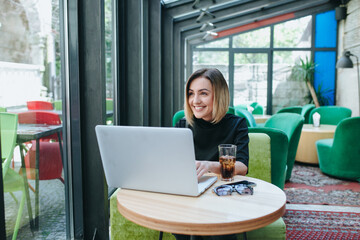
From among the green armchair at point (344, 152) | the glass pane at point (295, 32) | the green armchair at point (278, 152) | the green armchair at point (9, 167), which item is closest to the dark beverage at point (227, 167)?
the green armchair at point (9, 167)

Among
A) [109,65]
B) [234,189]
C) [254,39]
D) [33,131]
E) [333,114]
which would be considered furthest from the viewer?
[254,39]

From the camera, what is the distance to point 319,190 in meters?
4.04

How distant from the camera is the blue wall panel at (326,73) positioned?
9.25 meters

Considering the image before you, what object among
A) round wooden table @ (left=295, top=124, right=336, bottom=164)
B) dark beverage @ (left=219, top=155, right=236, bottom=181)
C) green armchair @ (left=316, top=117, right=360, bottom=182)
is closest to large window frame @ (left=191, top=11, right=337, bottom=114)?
round wooden table @ (left=295, top=124, right=336, bottom=164)

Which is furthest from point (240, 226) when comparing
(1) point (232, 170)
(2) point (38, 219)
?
(2) point (38, 219)

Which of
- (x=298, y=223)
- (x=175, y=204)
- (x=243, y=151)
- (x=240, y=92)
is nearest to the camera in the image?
(x=175, y=204)

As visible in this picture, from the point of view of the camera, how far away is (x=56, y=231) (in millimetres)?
2096

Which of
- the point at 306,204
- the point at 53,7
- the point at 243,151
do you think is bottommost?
the point at 306,204

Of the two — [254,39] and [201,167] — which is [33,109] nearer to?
[201,167]

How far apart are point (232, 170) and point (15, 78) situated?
1.09m

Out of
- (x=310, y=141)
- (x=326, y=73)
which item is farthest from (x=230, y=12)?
(x=326, y=73)

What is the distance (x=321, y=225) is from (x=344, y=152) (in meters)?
1.72

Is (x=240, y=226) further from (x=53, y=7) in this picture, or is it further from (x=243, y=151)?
(x=53, y=7)

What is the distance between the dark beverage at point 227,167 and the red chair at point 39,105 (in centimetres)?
100
